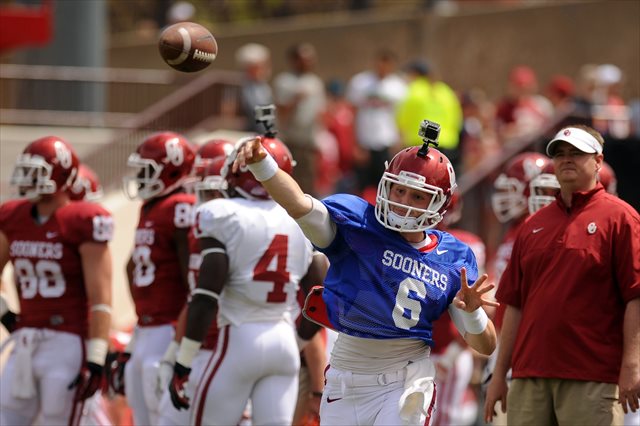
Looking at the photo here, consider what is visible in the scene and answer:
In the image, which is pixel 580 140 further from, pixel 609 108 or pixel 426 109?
pixel 609 108

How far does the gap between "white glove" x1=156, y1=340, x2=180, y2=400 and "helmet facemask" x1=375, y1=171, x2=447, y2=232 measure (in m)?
1.88

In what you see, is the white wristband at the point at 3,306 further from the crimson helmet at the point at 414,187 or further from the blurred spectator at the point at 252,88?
the blurred spectator at the point at 252,88

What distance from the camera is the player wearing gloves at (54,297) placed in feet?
26.9

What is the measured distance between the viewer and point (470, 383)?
1223 cm

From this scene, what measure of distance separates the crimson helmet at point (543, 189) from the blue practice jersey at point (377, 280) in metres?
2.16

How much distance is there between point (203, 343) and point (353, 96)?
28.2ft

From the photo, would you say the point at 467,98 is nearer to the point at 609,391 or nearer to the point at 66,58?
the point at 66,58

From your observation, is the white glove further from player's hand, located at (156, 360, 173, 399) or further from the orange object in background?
the orange object in background

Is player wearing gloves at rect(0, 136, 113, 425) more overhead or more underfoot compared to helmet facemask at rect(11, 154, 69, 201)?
more underfoot

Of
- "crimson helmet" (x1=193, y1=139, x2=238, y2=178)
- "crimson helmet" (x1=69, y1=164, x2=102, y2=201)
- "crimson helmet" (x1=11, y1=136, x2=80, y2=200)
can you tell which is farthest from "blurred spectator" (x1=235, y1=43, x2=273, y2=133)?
"crimson helmet" (x1=11, y1=136, x2=80, y2=200)

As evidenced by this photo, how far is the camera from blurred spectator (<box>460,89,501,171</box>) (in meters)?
15.1

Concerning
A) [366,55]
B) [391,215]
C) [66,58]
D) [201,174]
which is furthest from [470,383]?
[366,55]

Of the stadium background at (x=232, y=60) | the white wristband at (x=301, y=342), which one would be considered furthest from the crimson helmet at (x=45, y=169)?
the stadium background at (x=232, y=60)

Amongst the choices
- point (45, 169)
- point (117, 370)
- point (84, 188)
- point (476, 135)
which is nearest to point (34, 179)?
point (45, 169)
